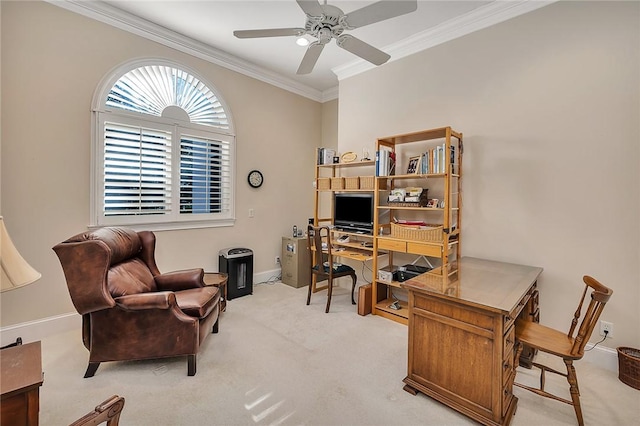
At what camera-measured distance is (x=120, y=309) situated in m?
2.03

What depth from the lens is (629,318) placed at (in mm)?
2227

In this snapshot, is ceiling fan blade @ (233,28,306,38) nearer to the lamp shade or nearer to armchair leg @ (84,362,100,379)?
the lamp shade

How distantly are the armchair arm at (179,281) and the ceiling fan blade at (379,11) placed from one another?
8.17 ft

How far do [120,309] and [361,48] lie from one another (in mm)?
2687

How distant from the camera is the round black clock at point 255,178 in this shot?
13.8 feet

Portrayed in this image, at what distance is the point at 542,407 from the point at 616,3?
9.99 ft

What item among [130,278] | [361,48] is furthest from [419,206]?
[130,278]

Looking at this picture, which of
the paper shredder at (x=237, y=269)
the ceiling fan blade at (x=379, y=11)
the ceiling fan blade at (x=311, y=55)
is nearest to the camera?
the ceiling fan blade at (x=379, y=11)

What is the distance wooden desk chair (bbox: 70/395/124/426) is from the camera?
82 cm

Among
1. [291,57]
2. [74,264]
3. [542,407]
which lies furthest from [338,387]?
[291,57]

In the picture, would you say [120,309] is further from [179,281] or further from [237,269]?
[237,269]

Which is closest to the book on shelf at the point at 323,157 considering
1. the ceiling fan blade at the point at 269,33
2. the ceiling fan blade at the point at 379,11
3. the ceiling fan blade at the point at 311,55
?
the ceiling fan blade at the point at 311,55

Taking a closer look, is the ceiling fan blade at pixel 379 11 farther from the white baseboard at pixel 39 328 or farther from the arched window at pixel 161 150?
the white baseboard at pixel 39 328

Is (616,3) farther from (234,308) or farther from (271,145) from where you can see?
(234,308)
